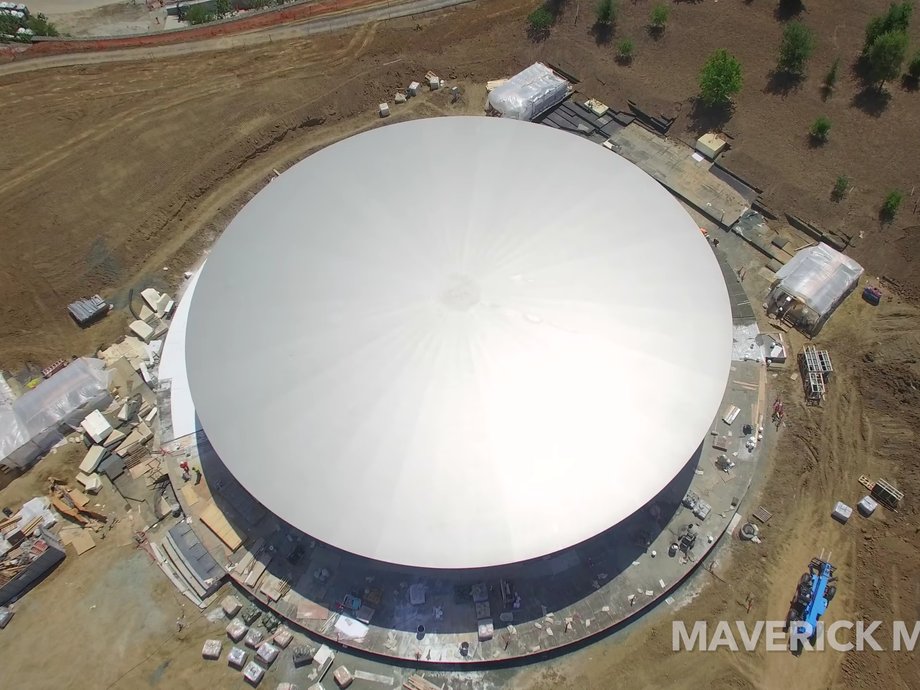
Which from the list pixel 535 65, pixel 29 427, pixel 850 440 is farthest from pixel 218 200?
pixel 850 440

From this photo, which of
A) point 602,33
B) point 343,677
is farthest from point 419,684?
point 602,33

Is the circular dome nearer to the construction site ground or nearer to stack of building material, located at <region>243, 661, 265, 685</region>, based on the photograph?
the construction site ground

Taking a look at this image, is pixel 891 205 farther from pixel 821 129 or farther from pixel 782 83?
pixel 782 83

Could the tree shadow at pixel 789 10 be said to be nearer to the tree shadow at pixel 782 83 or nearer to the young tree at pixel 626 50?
the tree shadow at pixel 782 83

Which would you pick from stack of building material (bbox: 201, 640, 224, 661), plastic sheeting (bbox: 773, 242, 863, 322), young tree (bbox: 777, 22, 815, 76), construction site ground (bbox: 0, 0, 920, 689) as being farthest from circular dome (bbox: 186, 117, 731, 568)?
young tree (bbox: 777, 22, 815, 76)

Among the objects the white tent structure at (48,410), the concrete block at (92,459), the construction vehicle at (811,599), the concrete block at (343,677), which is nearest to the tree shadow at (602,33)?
the construction vehicle at (811,599)
